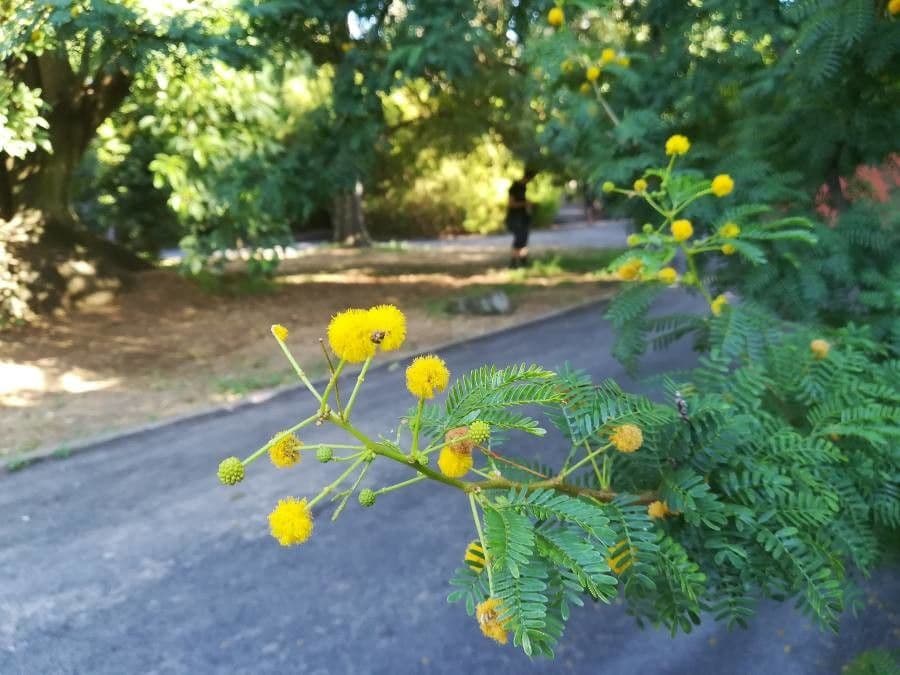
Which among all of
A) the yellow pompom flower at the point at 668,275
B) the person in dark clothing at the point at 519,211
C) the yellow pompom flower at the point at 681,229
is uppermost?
the yellow pompom flower at the point at 681,229

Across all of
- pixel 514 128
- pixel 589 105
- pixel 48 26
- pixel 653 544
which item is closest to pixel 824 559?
pixel 653 544

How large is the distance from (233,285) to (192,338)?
3.07m

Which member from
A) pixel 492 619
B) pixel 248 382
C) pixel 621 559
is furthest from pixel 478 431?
pixel 248 382

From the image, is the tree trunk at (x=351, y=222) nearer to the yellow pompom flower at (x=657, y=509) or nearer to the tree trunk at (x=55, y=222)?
the tree trunk at (x=55, y=222)

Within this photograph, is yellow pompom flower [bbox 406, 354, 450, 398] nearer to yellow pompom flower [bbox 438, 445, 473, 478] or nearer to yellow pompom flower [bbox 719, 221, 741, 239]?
yellow pompom flower [bbox 438, 445, 473, 478]

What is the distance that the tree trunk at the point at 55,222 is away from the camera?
28.7 feet

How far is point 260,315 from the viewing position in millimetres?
10031

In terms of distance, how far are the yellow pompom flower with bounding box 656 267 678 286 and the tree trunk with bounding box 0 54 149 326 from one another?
737 cm

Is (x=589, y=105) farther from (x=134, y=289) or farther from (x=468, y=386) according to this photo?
(x=134, y=289)

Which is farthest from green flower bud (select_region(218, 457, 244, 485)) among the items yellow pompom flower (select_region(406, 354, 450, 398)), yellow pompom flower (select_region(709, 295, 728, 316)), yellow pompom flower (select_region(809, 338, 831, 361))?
yellow pompom flower (select_region(709, 295, 728, 316))

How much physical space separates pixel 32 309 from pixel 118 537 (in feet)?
20.9

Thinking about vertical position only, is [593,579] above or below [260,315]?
above

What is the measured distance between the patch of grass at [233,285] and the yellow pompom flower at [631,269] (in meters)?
9.33

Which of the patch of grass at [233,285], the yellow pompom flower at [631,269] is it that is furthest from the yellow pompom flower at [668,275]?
the patch of grass at [233,285]
